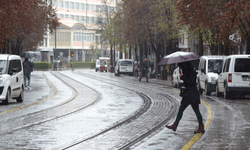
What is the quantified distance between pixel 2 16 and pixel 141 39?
89.2 ft

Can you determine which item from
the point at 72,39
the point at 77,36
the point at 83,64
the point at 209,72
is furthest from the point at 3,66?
the point at 77,36

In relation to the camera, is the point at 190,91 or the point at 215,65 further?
the point at 215,65

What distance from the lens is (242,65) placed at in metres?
21.6

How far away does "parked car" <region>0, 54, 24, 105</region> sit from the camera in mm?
18500

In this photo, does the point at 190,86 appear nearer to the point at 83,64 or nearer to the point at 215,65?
the point at 215,65

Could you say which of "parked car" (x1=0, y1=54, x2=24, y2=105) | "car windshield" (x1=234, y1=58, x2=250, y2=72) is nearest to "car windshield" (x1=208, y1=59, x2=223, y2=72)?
"car windshield" (x1=234, y1=58, x2=250, y2=72)

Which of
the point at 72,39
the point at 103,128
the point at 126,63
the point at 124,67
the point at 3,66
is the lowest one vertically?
the point at 103,128

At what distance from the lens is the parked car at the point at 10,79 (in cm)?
1850

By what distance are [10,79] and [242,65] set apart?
347 inches

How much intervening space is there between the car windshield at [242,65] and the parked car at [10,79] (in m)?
8.24

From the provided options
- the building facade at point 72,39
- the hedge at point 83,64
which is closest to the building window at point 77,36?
the building facade at point 72,39

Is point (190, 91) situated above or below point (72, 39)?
below

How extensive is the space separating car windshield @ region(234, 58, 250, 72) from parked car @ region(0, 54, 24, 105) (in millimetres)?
8239

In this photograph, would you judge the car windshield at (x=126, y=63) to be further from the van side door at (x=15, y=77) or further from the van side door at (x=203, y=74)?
the van side door at (x=15, y=77)
